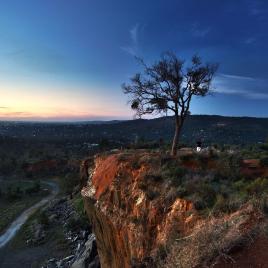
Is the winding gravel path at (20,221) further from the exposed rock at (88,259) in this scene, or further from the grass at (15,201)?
the exposed rock at (88,259)

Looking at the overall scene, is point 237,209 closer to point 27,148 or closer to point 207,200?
point 207,200

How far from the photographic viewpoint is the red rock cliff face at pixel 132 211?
1277 centimetres

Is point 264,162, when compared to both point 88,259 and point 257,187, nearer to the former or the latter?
point 257,187

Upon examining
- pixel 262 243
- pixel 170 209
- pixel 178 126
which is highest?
pixel 178 126

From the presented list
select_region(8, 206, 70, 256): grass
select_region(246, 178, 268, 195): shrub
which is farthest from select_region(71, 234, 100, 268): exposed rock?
select_region(246, 178, 268, 195): shrub

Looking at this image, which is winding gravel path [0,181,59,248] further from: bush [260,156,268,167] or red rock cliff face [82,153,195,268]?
bush [260,156,268,167]

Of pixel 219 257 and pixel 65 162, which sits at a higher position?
pixel 219 257

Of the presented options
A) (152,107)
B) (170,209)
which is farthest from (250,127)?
(170,209)

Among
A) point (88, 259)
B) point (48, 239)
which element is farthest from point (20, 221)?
point (88, 259)

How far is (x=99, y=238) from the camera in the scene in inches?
840

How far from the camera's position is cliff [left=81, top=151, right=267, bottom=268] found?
8.46 m

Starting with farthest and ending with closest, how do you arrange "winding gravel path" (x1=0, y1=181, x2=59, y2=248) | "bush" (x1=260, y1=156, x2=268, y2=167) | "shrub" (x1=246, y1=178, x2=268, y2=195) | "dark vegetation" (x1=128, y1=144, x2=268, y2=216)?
1. "winding gravel path" (x1=0, y1=181, x2=59, y2=248)
2. "bush" (x1=260, y1=156, x2=268, y2=167)
3. "shrub" (x1=246, y1=178, x2=268, y2=195)
4. "dark vegetation" (x1=128, y1=144, x2=268, y2=216)

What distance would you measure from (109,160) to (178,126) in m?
4.05

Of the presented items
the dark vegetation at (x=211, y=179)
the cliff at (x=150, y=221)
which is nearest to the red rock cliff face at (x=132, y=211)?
the cliff at (x=150, y=221)
